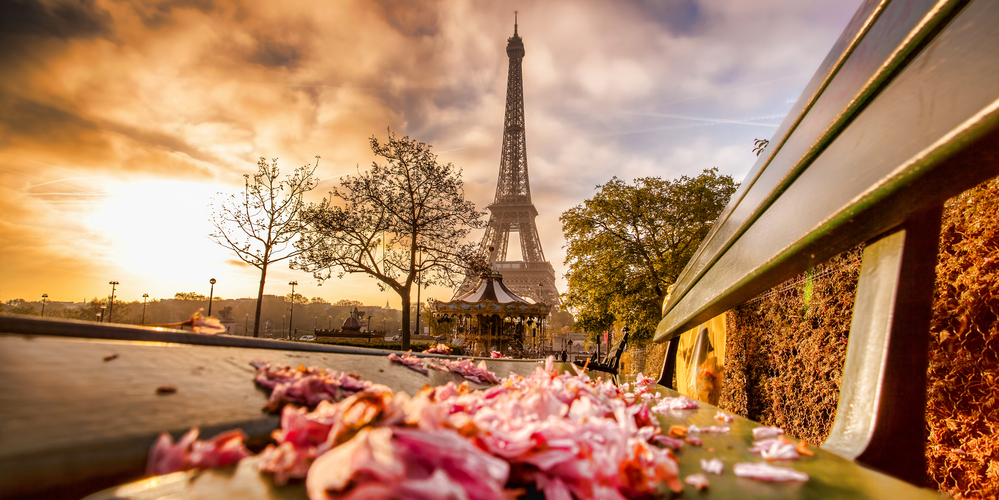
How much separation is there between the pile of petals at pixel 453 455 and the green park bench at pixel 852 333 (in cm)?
9

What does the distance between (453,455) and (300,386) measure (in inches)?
30.2

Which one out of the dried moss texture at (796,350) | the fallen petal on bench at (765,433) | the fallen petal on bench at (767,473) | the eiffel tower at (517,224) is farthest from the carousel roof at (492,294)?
the eiffel tower at (517,224)

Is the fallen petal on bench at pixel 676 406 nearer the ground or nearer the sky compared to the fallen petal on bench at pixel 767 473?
nearer the ground

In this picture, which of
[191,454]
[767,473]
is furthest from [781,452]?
[191,454]

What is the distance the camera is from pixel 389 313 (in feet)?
301

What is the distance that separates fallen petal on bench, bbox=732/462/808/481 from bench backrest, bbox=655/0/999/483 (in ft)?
0.86

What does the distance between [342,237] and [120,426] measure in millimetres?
18929

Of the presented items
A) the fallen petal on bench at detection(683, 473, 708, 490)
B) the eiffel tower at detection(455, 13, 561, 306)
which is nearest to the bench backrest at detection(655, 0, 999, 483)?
the fallen petal on bench at detection(683, 473, 708, 490)

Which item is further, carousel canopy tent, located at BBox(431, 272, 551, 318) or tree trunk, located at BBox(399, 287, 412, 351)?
tree trunk, located at BBox(399, 287, 412, 351)

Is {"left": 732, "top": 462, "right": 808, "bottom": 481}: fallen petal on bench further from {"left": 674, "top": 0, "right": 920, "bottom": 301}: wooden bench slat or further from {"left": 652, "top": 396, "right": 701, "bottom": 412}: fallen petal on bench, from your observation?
{"left": 652, "top": 396, "right": 701, "bottom": 412}: fallen petal on bench

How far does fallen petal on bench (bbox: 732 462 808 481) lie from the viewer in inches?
34.5

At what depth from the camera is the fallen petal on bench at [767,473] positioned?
2.88 ft

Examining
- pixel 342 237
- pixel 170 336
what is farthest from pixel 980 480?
pixel 342 237

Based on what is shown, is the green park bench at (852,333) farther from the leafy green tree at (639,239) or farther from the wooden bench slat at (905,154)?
the leafy green tree at (639,239)
